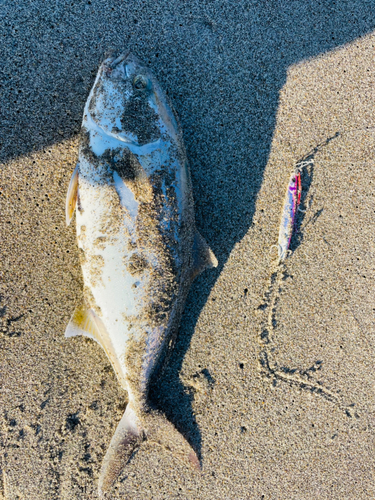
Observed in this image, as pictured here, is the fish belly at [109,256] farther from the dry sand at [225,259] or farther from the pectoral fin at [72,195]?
the dry sand at [225,259]

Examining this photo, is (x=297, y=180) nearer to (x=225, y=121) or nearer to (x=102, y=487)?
(x=225, y=121)

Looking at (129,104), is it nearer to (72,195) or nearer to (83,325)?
(72,195)

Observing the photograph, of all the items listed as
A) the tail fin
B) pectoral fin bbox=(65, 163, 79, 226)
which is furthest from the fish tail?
pectoral fin bbox=(65, 163, 79, 226)

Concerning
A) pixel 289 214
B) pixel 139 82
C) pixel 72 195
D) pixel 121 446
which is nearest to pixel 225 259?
pixel 289 214

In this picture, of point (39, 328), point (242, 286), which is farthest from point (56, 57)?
point (242, 286)

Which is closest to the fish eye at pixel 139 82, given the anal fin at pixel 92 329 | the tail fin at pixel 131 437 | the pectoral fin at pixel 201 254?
the pectoral fin at pixel 201 254
